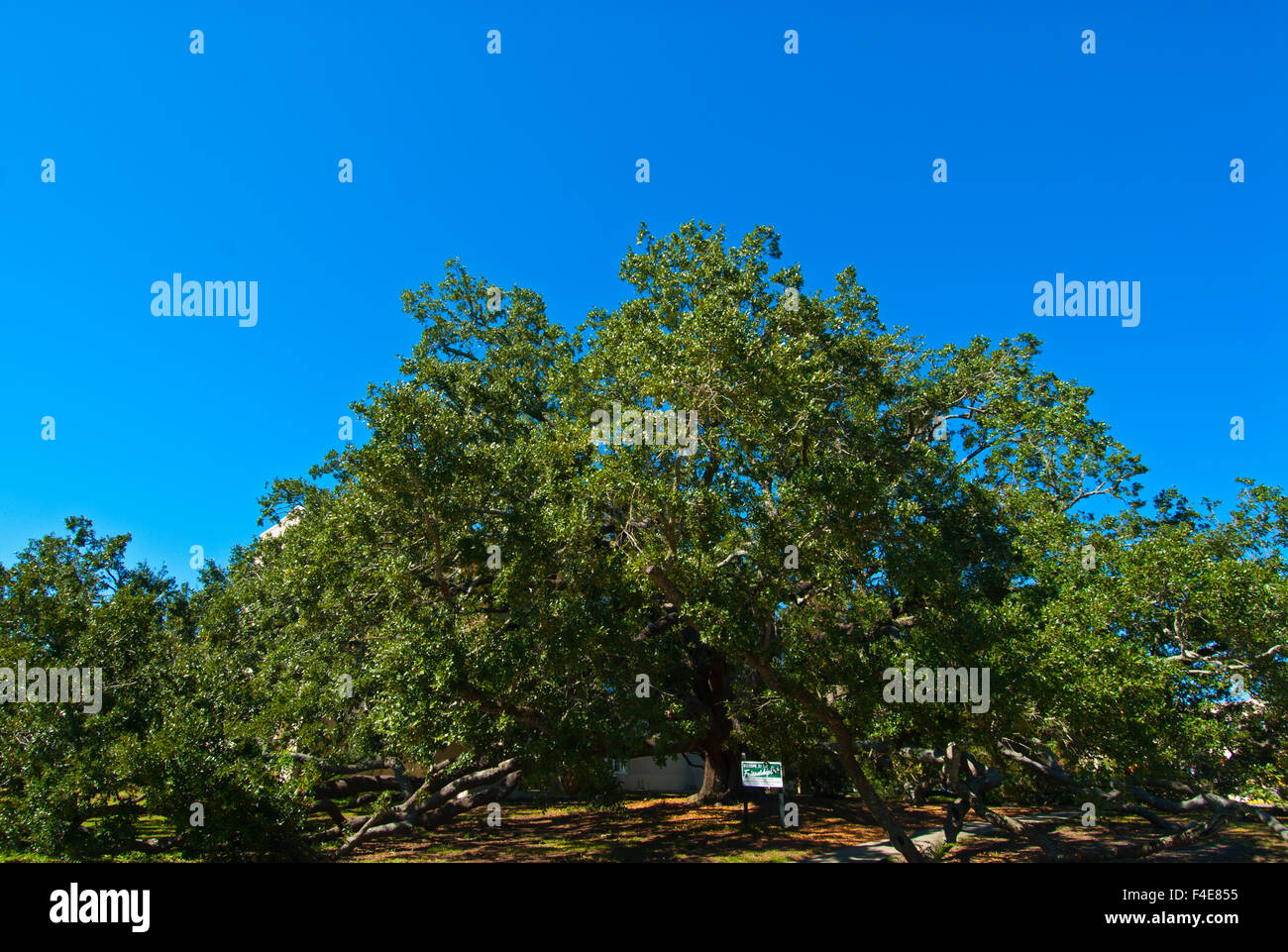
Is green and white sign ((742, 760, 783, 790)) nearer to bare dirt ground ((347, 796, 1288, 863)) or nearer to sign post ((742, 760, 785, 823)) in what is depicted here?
sign post ((742, 760, 785, 823))

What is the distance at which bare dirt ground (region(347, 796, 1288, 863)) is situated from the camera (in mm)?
14008

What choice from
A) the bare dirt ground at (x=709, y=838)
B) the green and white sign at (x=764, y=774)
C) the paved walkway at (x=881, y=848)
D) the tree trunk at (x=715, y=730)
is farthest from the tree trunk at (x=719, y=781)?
the green and white sign at (x=764, y=774)

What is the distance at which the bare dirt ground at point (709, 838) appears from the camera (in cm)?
1401

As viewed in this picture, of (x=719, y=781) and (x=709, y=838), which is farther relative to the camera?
(x=719, y=781)

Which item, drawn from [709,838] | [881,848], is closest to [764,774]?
[881,848]

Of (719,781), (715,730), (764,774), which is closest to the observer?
(764,774)

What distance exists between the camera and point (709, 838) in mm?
15766

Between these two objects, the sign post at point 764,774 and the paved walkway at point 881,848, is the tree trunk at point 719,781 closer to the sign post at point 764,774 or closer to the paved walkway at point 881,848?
the paved walkway at point 881,848

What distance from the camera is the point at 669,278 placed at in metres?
16.3

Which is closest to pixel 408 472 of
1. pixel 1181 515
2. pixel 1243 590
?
pixel 1243 590

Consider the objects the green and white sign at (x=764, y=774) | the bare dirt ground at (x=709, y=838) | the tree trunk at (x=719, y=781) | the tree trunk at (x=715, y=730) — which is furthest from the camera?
the tree trunk at (x=719, y=781)

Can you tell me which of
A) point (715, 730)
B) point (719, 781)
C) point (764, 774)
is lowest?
point (719, 781)

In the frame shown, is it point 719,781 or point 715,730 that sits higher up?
point 715,730

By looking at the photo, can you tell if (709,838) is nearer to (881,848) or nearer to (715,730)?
(715,730)
